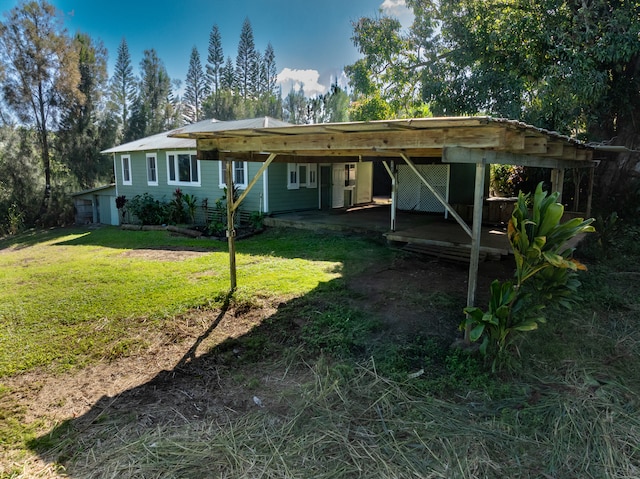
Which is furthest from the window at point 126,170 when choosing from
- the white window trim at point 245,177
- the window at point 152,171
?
the white window trim at point 245,177

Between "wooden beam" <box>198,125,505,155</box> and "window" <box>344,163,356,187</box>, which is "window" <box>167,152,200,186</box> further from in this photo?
"wooden beam" <box>198,125,505,155</box>

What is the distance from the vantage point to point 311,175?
14648 mm

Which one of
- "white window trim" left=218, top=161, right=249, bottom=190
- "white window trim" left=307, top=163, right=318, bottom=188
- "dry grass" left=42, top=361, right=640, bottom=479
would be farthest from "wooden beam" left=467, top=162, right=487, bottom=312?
"white window trim" left=307, top=163, right=318, bottom=188

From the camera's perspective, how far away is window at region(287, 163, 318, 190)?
1385cm

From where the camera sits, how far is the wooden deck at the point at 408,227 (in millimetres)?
8156

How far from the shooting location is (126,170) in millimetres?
17812

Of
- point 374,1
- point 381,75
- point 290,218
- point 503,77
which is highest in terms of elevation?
point 374,1

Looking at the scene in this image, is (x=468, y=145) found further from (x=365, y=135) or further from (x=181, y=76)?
(x=181, y=76)

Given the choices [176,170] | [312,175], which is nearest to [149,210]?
[176,170]

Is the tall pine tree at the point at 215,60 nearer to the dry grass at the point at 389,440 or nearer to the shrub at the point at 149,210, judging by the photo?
the shrub at the point at 149,210

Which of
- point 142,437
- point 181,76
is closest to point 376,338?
point 142,437

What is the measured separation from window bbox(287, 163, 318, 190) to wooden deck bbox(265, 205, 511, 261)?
1026mm

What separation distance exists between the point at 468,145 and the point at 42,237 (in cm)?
1718

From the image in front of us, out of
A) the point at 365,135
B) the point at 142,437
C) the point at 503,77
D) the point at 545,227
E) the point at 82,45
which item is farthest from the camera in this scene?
the point at 82,45
